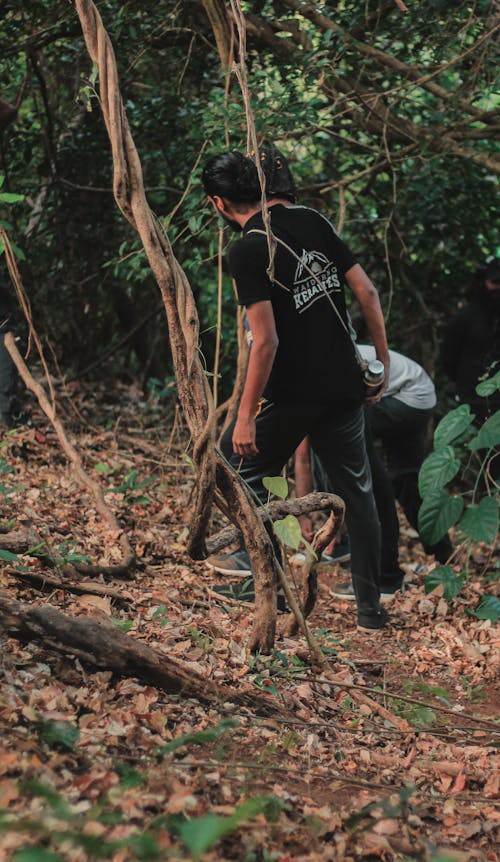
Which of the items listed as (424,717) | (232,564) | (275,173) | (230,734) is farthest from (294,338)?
(230,734)

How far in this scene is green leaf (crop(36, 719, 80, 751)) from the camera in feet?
7.63

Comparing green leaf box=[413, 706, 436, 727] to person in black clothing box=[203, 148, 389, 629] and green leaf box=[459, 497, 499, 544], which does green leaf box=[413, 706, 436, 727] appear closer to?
green leaf box=[459, 497, 499, 544]

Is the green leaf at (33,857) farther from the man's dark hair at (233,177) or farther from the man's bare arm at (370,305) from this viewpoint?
the man's bare arm at (370,305)

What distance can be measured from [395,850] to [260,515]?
1.13m

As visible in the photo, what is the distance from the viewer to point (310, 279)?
367 cm

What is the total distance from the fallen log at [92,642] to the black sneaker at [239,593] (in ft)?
4.05

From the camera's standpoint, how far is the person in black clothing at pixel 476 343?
5.84m

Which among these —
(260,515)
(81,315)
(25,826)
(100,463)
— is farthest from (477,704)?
(81,315)

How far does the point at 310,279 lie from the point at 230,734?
1.80 m

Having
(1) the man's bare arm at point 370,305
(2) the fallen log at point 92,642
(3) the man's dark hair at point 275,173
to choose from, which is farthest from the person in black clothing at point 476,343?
(2) the fallen log at point 92,642

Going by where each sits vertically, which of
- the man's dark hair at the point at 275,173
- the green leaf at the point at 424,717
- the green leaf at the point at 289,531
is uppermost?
the man's dark hair at the point at 275,173

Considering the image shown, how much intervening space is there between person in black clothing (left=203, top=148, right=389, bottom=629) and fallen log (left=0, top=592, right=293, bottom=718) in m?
1.15

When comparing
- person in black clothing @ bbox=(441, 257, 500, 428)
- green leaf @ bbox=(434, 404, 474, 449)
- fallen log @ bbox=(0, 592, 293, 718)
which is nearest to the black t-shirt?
green leaf @ bbox=(434, 404, 474, 449)

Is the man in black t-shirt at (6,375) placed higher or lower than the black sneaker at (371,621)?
higher
